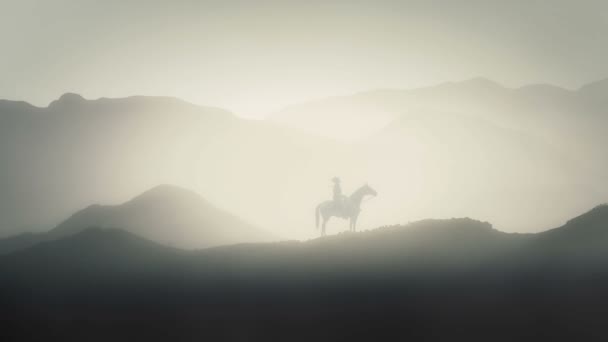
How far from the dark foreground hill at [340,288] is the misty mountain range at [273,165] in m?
46.4

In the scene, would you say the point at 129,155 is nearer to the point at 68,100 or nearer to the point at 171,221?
the point at 68,100

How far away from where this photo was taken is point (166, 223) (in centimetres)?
4128

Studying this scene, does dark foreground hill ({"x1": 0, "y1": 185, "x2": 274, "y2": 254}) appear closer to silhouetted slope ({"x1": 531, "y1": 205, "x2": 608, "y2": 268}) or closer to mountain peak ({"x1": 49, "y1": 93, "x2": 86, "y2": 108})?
silhouetted slope ({"x1": 531, "y1": 205, "x2": 608, "y2": 268})

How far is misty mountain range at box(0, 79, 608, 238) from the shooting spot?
78.8 m

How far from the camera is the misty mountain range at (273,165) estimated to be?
78812 millimetres

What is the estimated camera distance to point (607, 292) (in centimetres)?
1750

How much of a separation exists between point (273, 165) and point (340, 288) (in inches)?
3256

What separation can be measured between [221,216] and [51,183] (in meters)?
48.5

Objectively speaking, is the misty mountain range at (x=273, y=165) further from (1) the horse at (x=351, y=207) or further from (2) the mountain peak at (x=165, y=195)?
(1) the horse at (x=351, y=207)

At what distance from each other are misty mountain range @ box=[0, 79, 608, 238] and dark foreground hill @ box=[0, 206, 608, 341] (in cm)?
4637

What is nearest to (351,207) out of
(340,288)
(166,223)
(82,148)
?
(340,288)

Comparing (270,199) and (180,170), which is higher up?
(180,170)

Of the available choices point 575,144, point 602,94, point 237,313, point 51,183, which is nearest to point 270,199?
point 51,183

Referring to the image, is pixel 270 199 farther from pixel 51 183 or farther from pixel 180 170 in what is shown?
pixel 51 183
